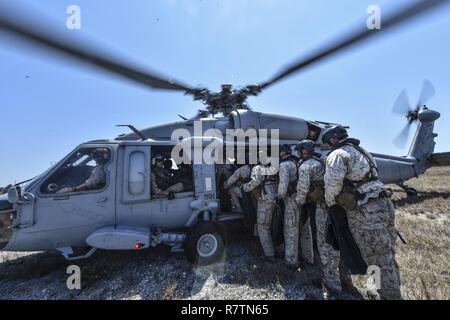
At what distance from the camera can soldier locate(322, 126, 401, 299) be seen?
7.89ft

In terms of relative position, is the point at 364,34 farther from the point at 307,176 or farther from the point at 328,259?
the point at 328,259

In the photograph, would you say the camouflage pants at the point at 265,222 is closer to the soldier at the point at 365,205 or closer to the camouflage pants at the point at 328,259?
the camouflage pants at the point at 328,259

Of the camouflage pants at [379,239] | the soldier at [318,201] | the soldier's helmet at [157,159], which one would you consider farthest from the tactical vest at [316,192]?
the soldier's helmet at [157,159]

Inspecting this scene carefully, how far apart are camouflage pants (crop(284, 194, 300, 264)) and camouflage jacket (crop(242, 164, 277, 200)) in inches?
13.1

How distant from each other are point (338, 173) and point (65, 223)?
12.5 ft

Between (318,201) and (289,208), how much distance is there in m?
0.55

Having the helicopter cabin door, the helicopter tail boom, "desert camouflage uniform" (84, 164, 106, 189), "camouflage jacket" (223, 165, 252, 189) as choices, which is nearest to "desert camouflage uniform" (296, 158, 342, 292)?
"camouflage jacket" (223, 165, 252, 189)

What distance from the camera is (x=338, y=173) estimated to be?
8.55ft

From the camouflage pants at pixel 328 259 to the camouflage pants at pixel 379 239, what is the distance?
0.40 m

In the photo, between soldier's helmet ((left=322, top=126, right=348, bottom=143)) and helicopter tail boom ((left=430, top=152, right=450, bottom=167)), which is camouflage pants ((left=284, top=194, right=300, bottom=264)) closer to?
soldier's helmet ((left=322, top=126, right=348, bottom=143))

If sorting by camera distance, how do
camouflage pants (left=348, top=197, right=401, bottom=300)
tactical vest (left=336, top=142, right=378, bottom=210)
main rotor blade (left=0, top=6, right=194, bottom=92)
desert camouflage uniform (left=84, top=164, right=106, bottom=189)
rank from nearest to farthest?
main rotor blade (left=0, top=6, right=194, bottom=92) < camouflage pants (left=348, top=197, right=401, bottom=300) < tactical vest (left=336, top=142, right=378, bottom=210) < desert camouflage uniform (left=84, top=164, right=106, bottom=189)

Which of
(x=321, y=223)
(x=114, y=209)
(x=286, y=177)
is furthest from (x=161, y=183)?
(x=321, y=223)

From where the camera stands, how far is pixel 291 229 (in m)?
3.45
